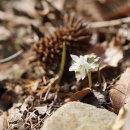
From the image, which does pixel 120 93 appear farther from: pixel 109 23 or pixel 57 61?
pixel 109 23

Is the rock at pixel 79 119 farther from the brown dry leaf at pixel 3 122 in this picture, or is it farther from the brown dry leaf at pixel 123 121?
the brown dry leaf at pixel 3 122

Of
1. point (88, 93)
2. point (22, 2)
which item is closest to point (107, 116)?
point (88, 93)

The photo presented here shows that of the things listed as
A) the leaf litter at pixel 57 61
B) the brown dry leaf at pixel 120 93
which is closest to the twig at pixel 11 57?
the leaf litter at pixel 57 61

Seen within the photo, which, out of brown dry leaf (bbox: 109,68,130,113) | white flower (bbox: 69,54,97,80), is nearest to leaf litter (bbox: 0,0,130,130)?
brown dry leaf (bbox: 109,68,130,113)

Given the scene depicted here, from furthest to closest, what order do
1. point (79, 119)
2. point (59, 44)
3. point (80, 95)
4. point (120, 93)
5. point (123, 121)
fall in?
point (59, 44), point (80, 95), point (120, 93), point (79, 119), point (123, 121)

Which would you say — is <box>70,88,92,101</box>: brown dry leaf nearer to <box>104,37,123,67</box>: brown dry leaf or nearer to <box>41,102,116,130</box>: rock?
<box>41,102,116,130</box>: rock

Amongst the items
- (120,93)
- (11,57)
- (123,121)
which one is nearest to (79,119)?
(123,121)
